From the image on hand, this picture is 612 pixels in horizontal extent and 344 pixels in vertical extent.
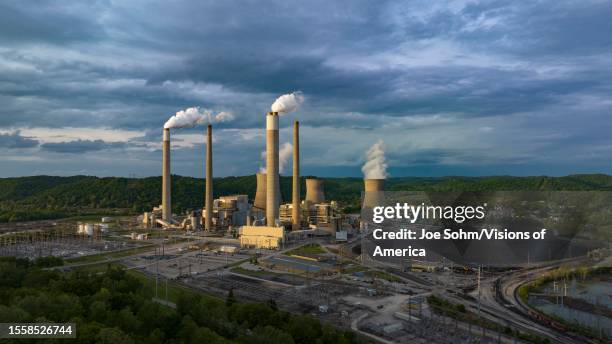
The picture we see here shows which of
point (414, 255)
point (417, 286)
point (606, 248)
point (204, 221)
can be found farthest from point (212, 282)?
point (606, 248)

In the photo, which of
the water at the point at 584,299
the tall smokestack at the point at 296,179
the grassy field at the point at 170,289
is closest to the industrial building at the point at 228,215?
the tall smokestack at the point at 296,179

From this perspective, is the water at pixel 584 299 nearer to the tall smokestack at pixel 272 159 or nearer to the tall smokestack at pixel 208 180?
the tall smokestack at pixel 272 159

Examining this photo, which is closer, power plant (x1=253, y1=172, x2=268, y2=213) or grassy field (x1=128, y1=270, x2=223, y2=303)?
grassy field (x1=128, y1=270, x2=223, y2=303)

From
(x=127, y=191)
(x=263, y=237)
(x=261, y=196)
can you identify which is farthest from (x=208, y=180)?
(x=127, y=191)

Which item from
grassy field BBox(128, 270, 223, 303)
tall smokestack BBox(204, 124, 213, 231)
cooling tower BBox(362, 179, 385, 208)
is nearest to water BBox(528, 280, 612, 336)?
grassy field BBox(128, 270, 223, 303)

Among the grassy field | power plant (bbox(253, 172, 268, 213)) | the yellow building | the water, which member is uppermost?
power plant (bbox(253, 172, 268, 213))

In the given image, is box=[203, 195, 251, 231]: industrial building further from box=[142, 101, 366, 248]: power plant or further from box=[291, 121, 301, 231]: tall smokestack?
box=[291, 121, 301, 231]: tall smokestack

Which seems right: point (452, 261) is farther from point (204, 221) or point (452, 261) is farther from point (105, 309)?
point (204, 221)
